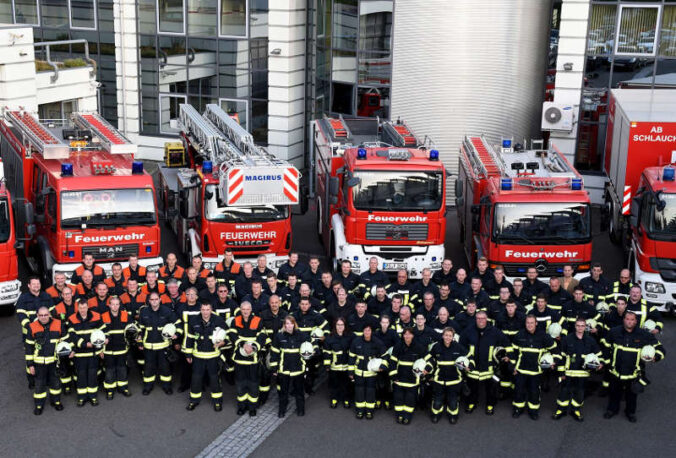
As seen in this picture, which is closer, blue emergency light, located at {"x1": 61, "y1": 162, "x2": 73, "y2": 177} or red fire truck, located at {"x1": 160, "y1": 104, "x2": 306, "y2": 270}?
blue emergency light, located at {"x1": 61, "y1": 162, "x2": 73, "y2": 177}

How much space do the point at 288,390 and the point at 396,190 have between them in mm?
5792

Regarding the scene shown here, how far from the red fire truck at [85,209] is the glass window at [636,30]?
1339 cm

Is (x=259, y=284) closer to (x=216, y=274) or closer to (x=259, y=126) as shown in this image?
(x=216, y=274)

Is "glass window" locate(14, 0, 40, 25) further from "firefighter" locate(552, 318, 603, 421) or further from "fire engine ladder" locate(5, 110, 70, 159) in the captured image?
"firefighter" locate(552, 318, 603, 421)

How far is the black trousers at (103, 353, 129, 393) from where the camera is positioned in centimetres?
1354

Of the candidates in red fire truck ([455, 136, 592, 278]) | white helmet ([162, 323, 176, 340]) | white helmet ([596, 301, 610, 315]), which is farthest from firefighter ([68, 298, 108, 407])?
white helmet ([596, 301, 610, 315])

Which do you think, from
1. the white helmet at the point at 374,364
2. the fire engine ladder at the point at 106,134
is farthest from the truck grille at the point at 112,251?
the white helmet at the point at 374,364

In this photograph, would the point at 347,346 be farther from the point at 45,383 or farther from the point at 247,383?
the point at 45,383

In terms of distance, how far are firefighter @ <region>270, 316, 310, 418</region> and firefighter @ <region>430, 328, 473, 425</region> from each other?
1845 mm

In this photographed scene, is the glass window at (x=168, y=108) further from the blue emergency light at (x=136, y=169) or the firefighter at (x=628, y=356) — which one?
the firefighter at (x=628, y=356)

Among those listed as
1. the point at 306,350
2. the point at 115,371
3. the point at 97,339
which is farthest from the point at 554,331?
the point at 97,339

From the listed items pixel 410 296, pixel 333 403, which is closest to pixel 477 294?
pixel 410 296

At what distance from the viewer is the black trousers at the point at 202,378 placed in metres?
13.2

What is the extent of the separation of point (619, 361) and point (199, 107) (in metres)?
18.5
